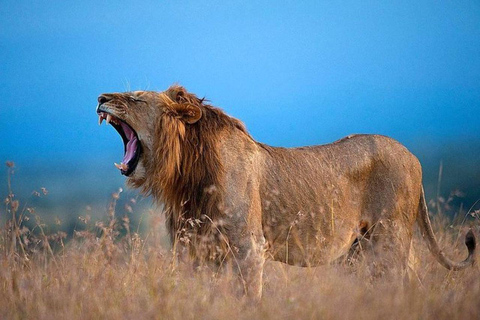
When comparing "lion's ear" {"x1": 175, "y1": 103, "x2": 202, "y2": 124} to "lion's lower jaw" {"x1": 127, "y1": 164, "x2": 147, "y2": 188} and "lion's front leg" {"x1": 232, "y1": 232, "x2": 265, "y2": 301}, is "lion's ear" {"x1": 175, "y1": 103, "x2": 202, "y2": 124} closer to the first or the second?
"lion's lower jaw" {"x1": 127, "y1": 164, "x2": 147, "y2": 188}

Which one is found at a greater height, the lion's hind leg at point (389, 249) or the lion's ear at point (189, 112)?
the lion's ear at point (189, 112)

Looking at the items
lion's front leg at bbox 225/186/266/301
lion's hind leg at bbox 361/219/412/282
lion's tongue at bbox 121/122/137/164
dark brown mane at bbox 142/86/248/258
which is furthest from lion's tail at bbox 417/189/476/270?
lion's tongue at bbox 121/122/137/164

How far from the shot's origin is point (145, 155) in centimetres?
604

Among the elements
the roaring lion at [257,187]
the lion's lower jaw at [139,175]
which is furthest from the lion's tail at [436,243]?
the lion's lower jaw at [139,175]

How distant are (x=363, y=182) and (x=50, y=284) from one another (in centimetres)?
313

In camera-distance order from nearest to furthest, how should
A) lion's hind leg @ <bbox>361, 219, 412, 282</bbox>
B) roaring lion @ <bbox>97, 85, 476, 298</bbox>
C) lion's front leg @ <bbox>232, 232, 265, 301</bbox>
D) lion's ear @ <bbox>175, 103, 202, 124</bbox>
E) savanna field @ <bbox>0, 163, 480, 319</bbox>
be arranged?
savanna field @ <bbox>0, 163, 480, 319</bbox> → lion's front leg @ <bbox>232, 232, 265, 301</bbox> → roaring lion @ <bbox>97, 85, 476, 298</bbox> → lion's ear @ <bbox>175, 103, 202, 124</bbox> → lion's hind leg @ <bbox>361, 219, 412, 282</bbox>

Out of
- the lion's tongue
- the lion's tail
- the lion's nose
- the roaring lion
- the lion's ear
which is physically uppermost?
the lion's nose

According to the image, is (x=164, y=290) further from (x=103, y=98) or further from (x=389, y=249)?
(x=389, y=249)

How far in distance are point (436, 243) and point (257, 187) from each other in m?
2.14

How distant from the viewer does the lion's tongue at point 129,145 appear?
19.8 ft

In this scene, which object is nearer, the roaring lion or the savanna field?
A: the savanna field

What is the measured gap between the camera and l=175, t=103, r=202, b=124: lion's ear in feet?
19.9

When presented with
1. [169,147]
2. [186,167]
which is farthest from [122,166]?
[186,167]

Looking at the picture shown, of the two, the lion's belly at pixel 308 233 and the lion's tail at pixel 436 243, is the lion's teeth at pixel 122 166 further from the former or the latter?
the lion's tail at pixel 436 243
